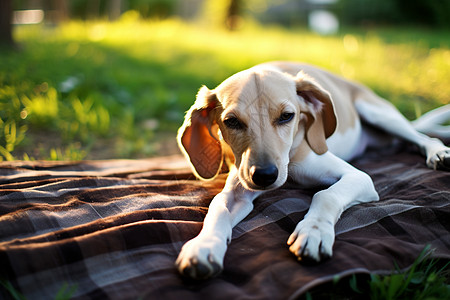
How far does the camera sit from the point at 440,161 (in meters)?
3.07

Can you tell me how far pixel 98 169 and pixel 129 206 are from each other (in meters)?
1.03

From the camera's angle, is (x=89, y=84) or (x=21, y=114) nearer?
(x=21, y=114)

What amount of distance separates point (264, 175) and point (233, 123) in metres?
0.47

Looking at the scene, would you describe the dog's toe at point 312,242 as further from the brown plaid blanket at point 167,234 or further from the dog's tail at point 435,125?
the dog's tail at point 435,125

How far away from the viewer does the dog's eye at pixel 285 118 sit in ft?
8.03

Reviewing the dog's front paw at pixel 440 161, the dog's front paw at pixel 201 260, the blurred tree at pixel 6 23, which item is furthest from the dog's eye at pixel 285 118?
the blurred tree at pixel 6 23

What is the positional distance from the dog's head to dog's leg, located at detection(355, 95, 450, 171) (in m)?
0.94

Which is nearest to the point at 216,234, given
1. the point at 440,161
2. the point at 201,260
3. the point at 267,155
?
the point at 201,260

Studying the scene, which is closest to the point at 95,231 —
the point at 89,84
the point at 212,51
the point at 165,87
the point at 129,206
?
the point at 129,206

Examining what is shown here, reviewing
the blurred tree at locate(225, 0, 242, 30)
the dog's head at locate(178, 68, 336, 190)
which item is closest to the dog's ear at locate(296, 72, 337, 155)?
the dog's head at locate(178, 68, 336, 190)

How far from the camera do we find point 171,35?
989cm

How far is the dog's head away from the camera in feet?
7.41

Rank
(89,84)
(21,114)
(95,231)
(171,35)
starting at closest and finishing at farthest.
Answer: (95,231), (21,114), (89,84), (171,35)

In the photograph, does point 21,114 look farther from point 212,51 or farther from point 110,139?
point 212,51
